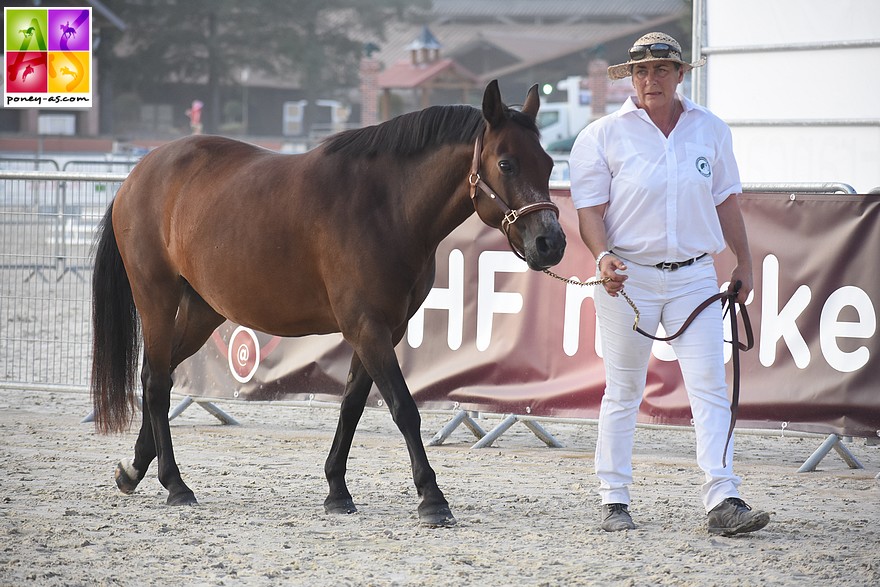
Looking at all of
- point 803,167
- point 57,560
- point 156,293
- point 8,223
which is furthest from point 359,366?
point 803,167

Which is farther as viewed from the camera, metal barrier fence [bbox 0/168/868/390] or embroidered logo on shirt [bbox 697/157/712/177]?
metal barrier fence [bbox 0/168/868/390]

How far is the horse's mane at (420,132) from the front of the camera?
498 centimetres

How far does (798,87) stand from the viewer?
9711 millimetres

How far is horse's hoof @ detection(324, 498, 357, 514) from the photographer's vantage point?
523cm

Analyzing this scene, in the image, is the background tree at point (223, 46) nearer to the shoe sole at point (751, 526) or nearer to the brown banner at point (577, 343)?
the brown banner at point (577, 343)

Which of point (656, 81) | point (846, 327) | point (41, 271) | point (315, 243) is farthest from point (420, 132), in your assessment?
point (41, 271)

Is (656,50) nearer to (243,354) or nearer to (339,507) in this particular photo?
(339,507)

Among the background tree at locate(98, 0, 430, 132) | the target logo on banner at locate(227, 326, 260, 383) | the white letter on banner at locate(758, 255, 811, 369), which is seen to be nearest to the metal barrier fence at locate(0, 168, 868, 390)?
the target logo on banner at locate(227, 326, 260, 383)

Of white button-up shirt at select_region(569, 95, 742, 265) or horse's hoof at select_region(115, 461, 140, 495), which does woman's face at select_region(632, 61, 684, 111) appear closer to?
white button-up shirt at select_region(569, 95, 742, 265)

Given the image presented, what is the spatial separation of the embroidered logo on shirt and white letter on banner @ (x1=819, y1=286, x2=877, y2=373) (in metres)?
2.04

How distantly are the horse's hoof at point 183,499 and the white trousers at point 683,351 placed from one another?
6.67ft

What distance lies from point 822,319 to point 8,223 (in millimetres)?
6306

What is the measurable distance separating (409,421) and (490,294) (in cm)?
216
